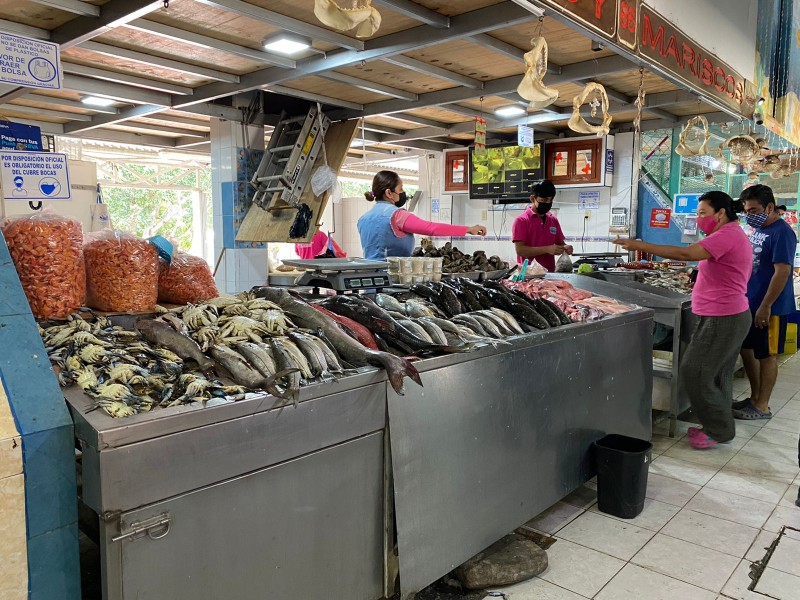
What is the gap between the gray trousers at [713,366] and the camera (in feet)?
14.5

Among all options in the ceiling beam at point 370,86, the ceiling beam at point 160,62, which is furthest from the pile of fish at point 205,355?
the ceiling beam at point 370,86

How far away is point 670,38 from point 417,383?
3758mm

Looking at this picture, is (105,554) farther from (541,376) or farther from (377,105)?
(377,105)

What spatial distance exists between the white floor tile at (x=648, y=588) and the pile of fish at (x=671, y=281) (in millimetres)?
2856

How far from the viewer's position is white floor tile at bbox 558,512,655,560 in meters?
3.13

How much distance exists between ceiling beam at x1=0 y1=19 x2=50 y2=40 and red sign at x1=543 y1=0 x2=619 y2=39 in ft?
11.9

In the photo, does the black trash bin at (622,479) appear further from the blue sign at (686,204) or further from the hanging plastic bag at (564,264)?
the blue sign at (686,204)

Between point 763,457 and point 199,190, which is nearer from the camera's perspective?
point 763,457

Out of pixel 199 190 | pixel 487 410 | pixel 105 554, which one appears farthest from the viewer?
pixel 199 190

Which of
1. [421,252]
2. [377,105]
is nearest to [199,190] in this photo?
[377,105]

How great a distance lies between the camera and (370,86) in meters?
6.02

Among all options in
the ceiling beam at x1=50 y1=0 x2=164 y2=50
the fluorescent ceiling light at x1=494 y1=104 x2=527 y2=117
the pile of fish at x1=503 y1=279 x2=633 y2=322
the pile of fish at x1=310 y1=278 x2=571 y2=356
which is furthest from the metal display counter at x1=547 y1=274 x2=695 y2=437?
the ceiling beam at x1=50 y1=0 x2=164 y2=50

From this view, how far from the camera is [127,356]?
2.04 metres

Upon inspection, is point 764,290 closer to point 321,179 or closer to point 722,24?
point 722,24
